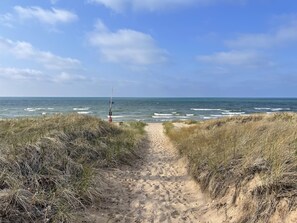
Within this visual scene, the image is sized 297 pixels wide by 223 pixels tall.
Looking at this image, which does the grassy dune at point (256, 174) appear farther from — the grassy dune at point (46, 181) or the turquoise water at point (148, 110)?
the turquoise water at point (148, 110)

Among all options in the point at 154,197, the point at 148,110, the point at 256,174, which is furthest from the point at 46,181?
the point at 148,110

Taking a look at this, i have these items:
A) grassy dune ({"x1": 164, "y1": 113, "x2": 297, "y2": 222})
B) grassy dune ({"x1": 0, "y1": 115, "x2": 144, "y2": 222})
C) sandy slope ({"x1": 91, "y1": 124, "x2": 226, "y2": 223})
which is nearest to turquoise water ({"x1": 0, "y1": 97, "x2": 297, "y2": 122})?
grassy dune ({"x1": 0, "y1": 115, "x2": 144, "y2": 222})

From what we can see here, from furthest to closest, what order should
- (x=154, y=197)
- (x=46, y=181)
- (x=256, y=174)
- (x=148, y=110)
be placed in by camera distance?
(x=148, y=110), (x=154, y=197), (x=46, y=181), (x=256, y=174)

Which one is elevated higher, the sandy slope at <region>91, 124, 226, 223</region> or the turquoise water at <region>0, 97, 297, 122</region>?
the sandy slope at <region>91, 124, 226, 223</region>

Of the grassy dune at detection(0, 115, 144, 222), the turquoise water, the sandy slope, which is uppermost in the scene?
the grassy dune at detection(0, 115, 144, 222)

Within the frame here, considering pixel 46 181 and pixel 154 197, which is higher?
pixel 46 181

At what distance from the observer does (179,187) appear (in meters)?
7.15

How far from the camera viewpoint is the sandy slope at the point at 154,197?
17.2ft

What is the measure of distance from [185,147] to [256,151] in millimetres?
4996

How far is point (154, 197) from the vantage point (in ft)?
20.7

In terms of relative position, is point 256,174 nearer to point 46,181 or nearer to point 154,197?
point 154,197

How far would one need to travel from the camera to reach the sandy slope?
17.2 ft

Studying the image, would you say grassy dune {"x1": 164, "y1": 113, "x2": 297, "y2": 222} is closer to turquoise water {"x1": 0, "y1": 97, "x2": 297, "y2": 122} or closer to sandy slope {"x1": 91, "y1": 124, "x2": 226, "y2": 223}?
sandy slope {"x1": 91, "y1": 124, "x2": 226, "y2": 223}

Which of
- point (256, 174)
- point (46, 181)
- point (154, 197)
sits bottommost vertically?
point (154, 197)
